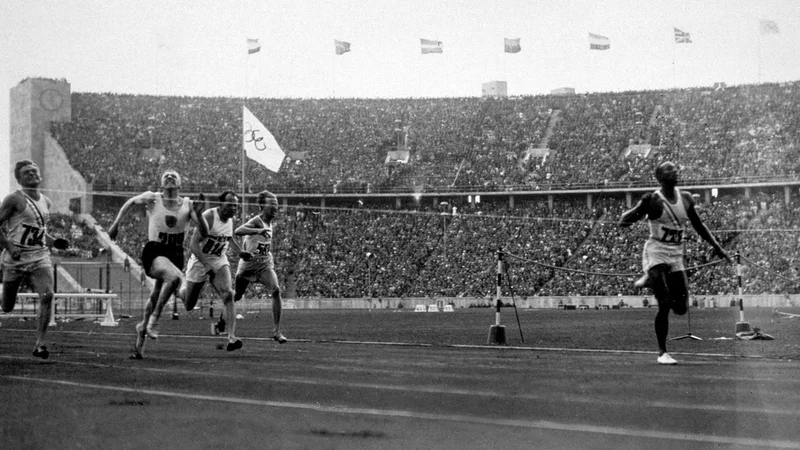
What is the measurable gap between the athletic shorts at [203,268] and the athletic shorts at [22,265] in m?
2.23

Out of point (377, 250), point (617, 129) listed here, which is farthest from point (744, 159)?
point (377, 250)

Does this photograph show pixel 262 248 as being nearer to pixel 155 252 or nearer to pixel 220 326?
pixel 155 252

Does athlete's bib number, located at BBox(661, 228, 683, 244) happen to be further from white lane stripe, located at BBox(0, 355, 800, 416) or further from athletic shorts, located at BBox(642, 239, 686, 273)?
white lane stripe, located at BBox(0, 355, 800, 416)

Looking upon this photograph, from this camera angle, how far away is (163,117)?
224 feet

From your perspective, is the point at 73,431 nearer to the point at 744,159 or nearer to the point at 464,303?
the point at 464,303

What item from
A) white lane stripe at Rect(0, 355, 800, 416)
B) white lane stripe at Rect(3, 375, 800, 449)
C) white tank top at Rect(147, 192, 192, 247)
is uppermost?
white tank top at Rect(147, 192, 192, 247)

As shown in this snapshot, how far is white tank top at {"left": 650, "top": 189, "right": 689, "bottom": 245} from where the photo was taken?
10.6m

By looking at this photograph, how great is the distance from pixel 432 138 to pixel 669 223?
5710 centimetres

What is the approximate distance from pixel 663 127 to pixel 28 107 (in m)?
40.7

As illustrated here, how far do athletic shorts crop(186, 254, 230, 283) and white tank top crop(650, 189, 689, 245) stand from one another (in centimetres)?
567

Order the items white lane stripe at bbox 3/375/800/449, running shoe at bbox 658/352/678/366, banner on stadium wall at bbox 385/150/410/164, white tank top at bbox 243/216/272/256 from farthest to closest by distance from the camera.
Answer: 1. banner on stadium wall at bbox 385/150/410/164
2. white tank top at bbox 243/216/272/256
3. running shoe at bbox 658/352/678/366
4. white lane stripe at bbox 3/375/800/449

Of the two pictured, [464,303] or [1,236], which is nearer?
[1,236]

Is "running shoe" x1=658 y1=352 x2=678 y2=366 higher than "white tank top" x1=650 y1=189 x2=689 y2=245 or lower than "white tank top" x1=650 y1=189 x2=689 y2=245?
lower

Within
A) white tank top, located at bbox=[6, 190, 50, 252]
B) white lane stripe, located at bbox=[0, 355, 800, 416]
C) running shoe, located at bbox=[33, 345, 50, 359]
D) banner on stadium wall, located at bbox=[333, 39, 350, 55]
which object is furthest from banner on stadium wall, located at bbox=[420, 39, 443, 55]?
white lane stripe, located at bbox=[0, 355, 800, 416]
